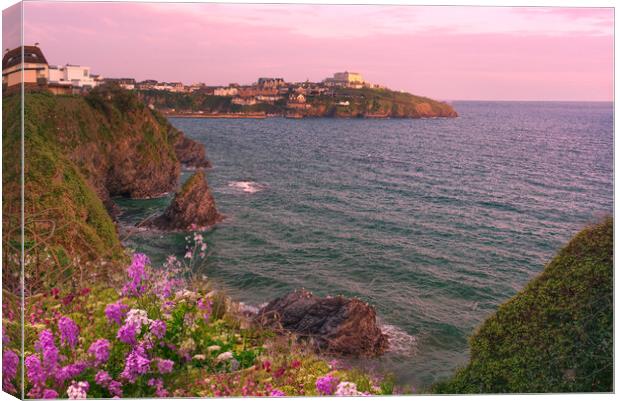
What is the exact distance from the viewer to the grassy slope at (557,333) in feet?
26.5

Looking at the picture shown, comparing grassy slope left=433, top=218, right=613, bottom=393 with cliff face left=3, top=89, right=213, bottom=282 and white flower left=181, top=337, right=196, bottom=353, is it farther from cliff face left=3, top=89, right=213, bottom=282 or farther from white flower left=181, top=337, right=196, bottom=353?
cliff face left=3, top=89, right=213, bottom=282

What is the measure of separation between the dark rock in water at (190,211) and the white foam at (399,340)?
48.8ft

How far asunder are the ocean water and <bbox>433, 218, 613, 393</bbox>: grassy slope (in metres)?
2.14

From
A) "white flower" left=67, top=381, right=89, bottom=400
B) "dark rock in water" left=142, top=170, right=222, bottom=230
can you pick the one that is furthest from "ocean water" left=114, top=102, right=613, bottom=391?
"dark rock in water" left=142, top=170, right=222, bottom=230

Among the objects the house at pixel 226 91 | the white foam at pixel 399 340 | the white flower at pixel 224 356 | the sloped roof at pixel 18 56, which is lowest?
the white foam at pixel 399 340

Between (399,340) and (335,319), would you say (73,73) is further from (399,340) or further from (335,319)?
(399,340)

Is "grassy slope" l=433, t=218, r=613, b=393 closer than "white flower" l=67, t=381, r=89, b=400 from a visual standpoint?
No

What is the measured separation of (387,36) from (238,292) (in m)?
11.2

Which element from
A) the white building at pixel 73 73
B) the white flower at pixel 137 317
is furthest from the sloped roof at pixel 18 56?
the white building at pixel 73 73

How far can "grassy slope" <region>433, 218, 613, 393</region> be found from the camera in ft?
26.5

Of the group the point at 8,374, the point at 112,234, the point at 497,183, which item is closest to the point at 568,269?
the point at 497,183

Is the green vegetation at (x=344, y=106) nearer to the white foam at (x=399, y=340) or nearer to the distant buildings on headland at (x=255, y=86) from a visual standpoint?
the distant buildings on headland at (x=255, y=86)

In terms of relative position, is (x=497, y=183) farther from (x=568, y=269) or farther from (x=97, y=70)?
(x=97, y=70)

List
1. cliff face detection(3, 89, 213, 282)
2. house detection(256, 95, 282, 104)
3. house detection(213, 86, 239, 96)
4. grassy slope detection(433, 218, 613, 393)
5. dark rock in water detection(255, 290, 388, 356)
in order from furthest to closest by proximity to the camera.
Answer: dark rock in water detection(255, 290, 388, 356), house detection(256, 95, 282, 104), house detection(213, 86, 239, 96), cliff face detection(3, 89, 213, 282), grassy slope detection(433, 218, 613, 393)
